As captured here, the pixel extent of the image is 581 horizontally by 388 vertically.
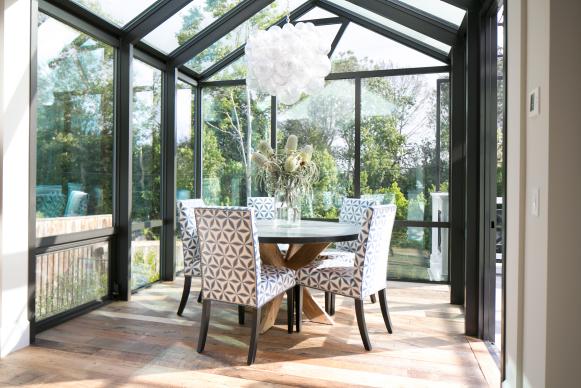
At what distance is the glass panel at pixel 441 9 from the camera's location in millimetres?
3430

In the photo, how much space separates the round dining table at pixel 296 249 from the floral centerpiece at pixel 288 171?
0.22 metres

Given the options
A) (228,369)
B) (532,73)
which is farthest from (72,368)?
(532,73)

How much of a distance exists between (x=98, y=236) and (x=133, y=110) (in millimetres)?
1358

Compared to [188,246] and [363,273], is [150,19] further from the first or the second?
[363,273]

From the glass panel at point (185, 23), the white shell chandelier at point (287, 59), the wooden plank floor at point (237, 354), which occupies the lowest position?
the wooden plank floor at point (237, 354)

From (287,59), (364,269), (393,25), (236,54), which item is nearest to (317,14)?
(393,25)

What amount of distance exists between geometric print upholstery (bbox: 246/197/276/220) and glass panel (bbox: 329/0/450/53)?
2.39 metres

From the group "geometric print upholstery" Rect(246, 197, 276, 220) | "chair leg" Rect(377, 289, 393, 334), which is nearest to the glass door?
"chair leg" Rect(377, 289, 393, 334)

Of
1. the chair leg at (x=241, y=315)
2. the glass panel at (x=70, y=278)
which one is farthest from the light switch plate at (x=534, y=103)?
the glass panel at (x=70, y=278)

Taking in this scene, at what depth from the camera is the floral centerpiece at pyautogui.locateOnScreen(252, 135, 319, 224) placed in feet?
10.7

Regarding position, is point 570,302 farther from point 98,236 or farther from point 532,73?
point 98,236

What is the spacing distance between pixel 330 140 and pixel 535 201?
326 centimetres

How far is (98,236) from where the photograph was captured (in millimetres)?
3637

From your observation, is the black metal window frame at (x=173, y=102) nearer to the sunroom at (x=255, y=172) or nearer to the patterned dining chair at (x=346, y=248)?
the sunroom at (x=255, y=172)
